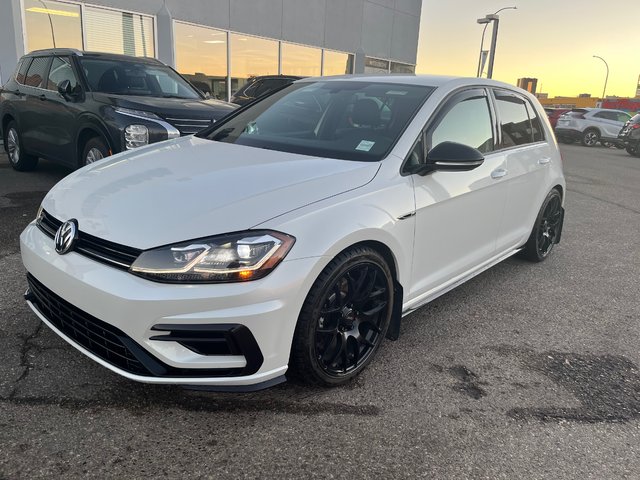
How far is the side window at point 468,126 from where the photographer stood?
128 inches

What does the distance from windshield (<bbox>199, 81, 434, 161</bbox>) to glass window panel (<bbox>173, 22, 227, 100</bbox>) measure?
10124mm

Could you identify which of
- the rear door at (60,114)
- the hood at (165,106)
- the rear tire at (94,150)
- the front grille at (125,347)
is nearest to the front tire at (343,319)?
the front grille at (125,347)

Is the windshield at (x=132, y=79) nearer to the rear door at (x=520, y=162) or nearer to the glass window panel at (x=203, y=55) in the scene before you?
the rear door at (x=520, y=162)

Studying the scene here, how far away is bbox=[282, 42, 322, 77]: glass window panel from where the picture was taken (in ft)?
55.0

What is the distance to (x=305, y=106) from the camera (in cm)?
367

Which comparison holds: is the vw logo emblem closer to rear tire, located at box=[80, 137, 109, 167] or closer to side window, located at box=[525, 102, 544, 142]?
rear tire, located at box=[80, 137, 109, 167]

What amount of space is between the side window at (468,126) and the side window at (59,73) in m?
5.00

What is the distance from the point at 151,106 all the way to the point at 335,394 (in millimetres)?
4368

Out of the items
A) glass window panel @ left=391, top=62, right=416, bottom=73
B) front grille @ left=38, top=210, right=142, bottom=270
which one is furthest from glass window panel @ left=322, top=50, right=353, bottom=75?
front grille @ left=38, top=210, right=142, bottom=270

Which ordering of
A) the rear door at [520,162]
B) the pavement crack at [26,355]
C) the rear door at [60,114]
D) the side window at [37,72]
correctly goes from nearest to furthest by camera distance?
the pavement crack at [26,355] < the rear door at [520,162] < the rear door at [60,114] < the side window at [37,72]

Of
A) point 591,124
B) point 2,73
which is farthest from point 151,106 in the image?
point 591,124

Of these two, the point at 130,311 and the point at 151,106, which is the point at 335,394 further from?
the point at 151,106

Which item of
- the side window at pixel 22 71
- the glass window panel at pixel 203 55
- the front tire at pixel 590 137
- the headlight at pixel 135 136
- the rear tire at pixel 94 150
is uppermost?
the glass window panel at pixel 203 55

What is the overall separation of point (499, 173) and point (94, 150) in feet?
14.7
